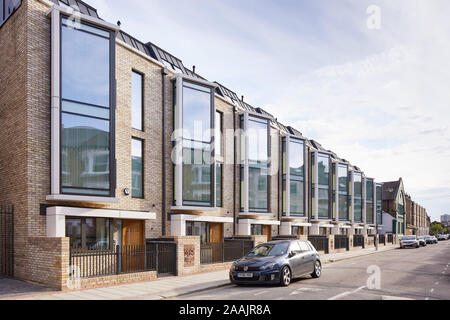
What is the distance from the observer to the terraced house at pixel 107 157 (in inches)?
542

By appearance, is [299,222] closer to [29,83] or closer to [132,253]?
[132,253]

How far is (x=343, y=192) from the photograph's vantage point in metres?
43.2

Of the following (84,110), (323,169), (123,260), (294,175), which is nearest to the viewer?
(123,260)

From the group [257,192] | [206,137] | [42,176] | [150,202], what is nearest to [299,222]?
[257,192]

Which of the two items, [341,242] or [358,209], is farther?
[358,209]

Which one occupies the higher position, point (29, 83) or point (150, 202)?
point (29, 83)

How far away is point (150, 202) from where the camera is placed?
18562 millimetres

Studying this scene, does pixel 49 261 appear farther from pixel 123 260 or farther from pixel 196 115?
pixel 196 115

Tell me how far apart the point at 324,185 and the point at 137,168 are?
23.5 m

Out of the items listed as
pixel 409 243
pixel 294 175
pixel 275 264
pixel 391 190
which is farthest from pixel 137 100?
pixel 391 190

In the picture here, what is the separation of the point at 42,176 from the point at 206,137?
8.76 meters

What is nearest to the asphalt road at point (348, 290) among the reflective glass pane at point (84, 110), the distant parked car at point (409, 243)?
the reflective glass pane at point (84, 110)

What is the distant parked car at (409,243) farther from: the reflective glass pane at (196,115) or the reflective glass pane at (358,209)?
the reflective glass pane at (196,115)

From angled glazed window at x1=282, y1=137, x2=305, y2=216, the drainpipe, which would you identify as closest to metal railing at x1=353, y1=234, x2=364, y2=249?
angled glazed window at x1=282, y1=137, x2=305, y2=216
